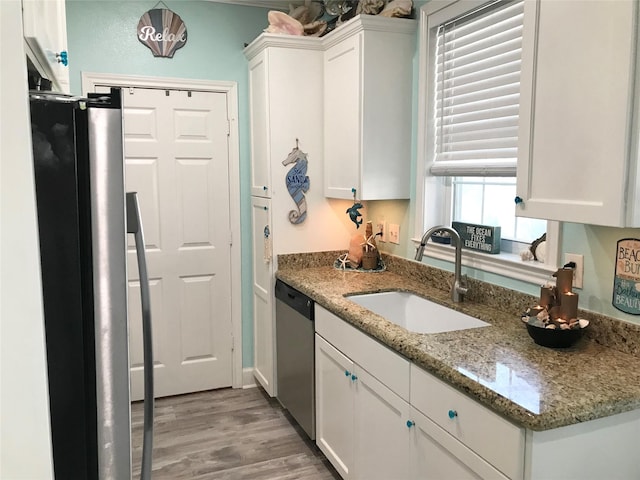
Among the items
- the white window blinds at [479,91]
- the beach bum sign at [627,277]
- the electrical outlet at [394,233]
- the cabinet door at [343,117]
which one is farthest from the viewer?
the electrical outlet at [394,233]

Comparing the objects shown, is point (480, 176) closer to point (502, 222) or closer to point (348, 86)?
point (502, 222)

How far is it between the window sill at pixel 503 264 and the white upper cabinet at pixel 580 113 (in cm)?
42

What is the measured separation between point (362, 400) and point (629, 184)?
135 cm

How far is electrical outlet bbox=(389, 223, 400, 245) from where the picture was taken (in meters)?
3.13

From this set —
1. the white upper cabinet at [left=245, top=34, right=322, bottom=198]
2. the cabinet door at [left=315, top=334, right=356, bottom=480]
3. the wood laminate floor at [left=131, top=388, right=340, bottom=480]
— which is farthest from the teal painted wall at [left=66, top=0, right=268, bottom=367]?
the cabinet door at [left=315, top=334, right=356, bottom=480]

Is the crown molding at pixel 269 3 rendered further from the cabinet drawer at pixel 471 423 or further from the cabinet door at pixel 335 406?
the cabinet drawer at pixel 471 423

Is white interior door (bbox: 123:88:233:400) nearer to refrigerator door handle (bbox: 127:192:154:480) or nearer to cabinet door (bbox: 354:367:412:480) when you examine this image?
cabinet door (bbox: 354:367:412:480)

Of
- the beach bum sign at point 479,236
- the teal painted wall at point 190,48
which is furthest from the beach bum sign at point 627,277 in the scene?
the teal painted wall at point 190,48

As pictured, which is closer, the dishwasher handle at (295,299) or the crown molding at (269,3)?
the dishwasher handle at (295,299)

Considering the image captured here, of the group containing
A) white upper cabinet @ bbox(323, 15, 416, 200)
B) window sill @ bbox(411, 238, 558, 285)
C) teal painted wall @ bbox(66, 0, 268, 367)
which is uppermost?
teal painted wall @ bbox(66, 0, 268, 367)

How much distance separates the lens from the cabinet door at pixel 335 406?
2.43 m

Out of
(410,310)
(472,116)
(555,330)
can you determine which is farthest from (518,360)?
(472,116)

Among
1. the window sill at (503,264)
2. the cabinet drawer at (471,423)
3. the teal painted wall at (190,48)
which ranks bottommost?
the cabinet drawer at (471,423)

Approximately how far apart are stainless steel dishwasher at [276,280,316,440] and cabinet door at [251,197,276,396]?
88mm
